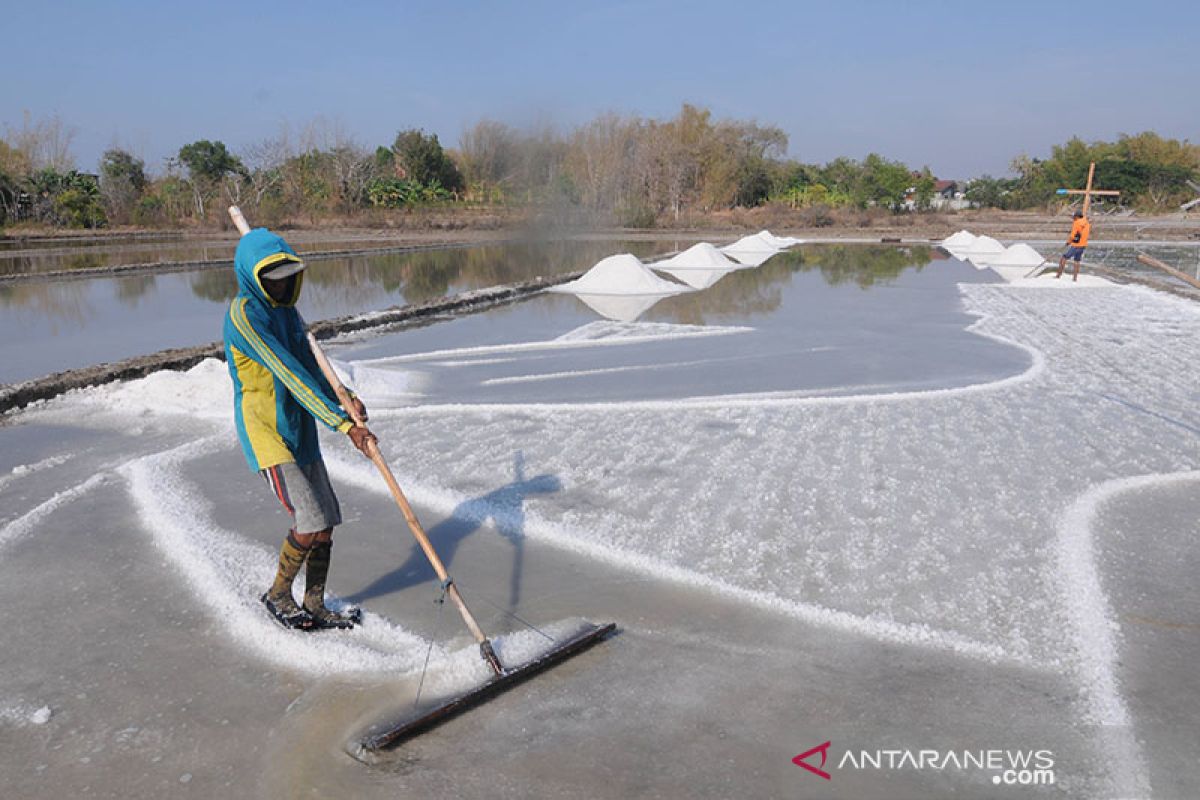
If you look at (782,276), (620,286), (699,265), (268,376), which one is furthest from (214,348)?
(699,265)

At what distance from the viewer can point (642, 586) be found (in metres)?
3.14

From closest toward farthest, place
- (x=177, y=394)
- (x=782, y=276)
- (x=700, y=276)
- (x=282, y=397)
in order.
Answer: (x=282, y=397) < (x=177, y=394) < (x=700, y=276) < (x=782, y=276)

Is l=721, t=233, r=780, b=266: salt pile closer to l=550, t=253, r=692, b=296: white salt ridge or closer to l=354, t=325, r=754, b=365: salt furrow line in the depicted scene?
l=550, t=253, r=692, b=296: white salt ridge

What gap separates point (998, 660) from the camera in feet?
8.62

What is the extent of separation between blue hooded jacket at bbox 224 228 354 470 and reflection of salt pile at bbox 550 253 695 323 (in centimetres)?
964

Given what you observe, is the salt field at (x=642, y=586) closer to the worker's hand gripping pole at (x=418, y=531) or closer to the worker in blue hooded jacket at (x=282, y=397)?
the worker's hand gripping pole at (x=418, y=531)

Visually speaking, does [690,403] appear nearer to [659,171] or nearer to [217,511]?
[217,511]

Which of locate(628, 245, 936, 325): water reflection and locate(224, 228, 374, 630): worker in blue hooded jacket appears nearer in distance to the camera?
locate(224, 228, 374, 630): worker in blue hooded jacket

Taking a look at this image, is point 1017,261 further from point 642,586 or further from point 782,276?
point 642,586

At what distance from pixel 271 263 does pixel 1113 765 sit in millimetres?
2617

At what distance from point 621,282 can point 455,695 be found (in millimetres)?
11471

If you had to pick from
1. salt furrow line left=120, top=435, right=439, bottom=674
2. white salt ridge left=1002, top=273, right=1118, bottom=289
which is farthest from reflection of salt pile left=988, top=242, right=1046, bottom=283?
salt furrow line left=120, top=435, right=439, bottom=674

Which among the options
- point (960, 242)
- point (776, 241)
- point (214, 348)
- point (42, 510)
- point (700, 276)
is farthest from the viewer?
point (776, 241)

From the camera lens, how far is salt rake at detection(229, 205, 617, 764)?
2.20m
